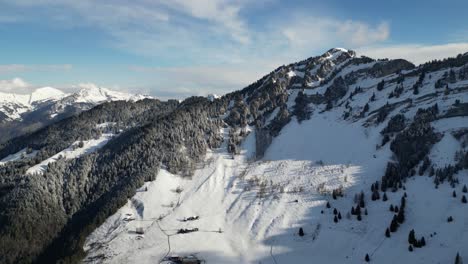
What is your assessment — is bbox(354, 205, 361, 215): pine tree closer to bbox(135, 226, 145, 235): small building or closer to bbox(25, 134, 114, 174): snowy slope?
bbox(135, 226, 145, 235): small building

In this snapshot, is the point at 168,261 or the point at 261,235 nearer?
the point at 168,261

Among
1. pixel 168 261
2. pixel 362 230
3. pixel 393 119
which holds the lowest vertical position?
pixel 168 261

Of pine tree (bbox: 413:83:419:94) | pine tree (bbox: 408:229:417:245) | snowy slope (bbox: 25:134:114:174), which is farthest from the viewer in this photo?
snowy slope (bbox: 25:134:114:174)

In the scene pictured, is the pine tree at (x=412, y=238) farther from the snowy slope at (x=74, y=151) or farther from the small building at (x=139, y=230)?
the snowy slope at (x=74, y=151)

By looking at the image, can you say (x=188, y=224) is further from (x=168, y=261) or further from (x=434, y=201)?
(x=434, y=201)

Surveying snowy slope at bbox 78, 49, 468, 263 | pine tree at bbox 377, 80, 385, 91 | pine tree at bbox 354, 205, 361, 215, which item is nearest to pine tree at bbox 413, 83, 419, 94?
snowy slope at bbox 78, 49, 468, 263

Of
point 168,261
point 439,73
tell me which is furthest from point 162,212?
point 439,73
